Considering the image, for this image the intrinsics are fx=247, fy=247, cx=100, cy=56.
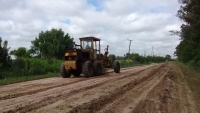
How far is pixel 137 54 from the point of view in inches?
3187

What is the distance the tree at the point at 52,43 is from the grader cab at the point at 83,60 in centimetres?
4121

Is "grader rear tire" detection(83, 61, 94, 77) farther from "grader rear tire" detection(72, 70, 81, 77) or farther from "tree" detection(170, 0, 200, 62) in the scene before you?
"tree" detection(170, 0, 200, 62)

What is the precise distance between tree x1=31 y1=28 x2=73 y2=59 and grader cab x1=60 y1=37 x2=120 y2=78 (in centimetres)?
4121

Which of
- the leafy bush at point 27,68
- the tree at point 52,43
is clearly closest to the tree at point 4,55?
the leafy bush at point 27,68

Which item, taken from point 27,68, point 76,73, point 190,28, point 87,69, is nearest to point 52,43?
point 190,28

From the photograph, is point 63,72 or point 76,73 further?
point 76,73

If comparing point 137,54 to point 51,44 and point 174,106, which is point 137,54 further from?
point 174,106

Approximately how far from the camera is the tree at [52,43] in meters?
59.8

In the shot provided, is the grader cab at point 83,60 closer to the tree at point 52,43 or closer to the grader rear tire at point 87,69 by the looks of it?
the grader rear tire at point 87,69

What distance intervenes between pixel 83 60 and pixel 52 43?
45.3m

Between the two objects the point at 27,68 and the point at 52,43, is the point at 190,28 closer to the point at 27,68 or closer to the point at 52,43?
the point at 27,68

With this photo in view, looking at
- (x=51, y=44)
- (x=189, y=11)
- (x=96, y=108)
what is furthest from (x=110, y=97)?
(x=51, y=44)

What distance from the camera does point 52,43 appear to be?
61406 mm

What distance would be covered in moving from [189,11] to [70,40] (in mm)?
41198
